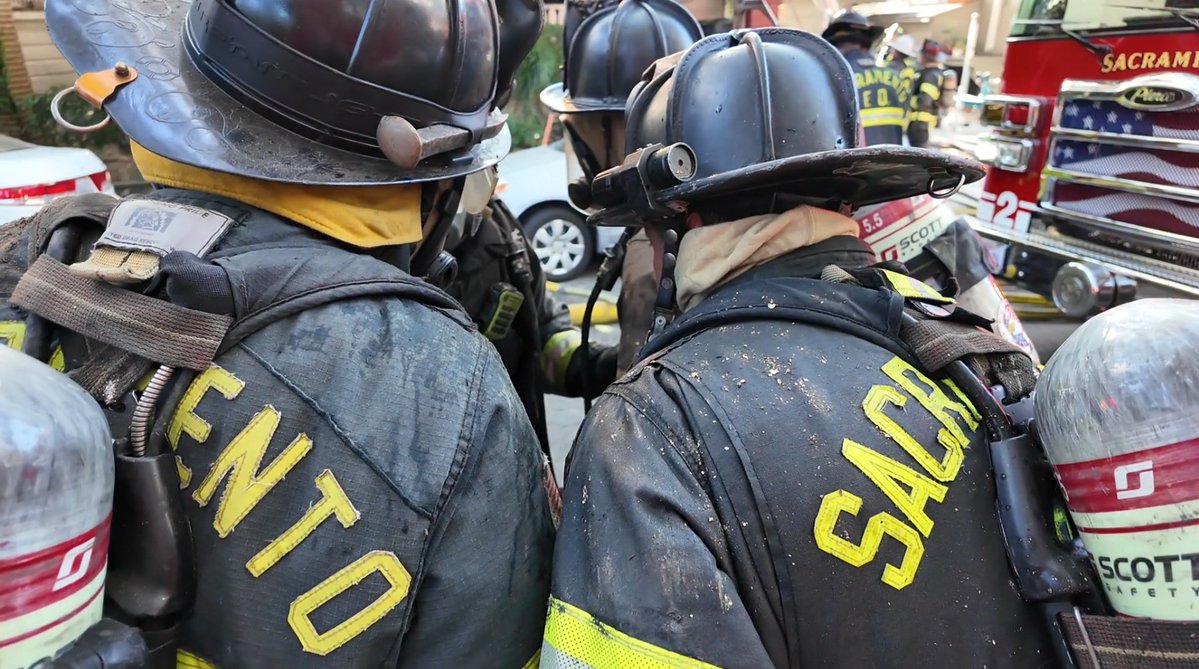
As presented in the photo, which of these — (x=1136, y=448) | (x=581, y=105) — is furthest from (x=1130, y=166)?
(x=1136, y=448)

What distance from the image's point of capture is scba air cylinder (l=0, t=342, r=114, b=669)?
870 millimetres

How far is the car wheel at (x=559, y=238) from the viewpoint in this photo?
8008mm

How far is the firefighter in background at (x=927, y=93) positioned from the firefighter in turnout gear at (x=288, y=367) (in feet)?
27.0

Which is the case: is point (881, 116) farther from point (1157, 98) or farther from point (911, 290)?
point (911, 290)

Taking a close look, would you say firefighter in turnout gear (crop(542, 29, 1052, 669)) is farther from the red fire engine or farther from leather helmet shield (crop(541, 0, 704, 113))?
the red fire engine

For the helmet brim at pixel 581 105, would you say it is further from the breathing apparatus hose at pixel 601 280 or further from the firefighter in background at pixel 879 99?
the firefighter in background at pixel 879 99

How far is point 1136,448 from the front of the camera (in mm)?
1029

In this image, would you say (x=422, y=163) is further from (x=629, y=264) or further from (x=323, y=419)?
(x=629, y=264)

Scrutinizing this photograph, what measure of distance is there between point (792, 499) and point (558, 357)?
1.84 metres

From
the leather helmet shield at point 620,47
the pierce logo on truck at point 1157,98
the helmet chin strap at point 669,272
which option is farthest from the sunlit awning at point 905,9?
the helmet chin strap at point 669,272

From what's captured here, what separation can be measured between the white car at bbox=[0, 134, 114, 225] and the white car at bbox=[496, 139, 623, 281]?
383 centimetres

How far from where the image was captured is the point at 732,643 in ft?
3.69

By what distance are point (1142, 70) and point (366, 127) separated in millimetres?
4580

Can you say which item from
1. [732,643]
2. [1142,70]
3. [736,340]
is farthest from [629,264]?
[1142,70]
